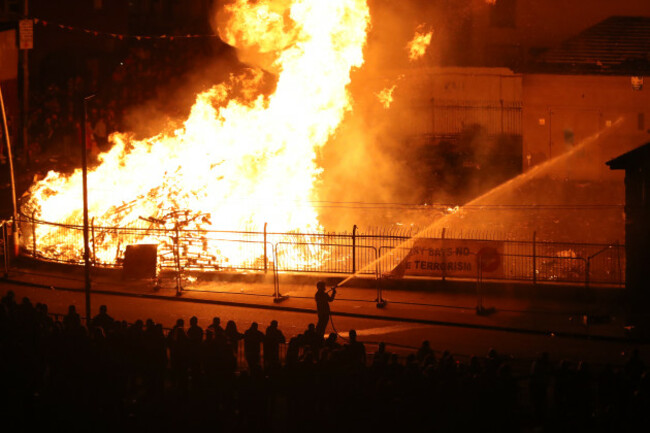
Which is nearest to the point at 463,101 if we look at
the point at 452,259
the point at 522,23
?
the point at 522,23

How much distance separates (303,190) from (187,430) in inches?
551

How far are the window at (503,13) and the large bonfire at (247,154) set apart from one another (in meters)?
7.98

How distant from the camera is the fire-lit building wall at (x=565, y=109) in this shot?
88.1 feet

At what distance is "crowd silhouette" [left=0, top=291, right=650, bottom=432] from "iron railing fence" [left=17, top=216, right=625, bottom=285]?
22.8 feet

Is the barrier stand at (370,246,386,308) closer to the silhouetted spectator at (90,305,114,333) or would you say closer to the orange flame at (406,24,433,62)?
the silhouetted spectator at (90,305,114,333)

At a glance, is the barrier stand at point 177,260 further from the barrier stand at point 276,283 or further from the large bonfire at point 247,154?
the barrier stand at point 276,283

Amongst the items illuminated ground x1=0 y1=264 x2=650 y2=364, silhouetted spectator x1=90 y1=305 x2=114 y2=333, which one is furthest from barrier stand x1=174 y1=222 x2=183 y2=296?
silhouetted spectator x1=90 y1=305 x2=114 y2=333

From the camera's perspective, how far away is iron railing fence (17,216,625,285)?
56.6ft

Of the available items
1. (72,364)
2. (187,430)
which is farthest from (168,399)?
(72,364)

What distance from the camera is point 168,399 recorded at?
9500 mm

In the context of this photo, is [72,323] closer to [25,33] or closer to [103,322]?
[103,322]

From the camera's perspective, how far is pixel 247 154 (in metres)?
21.9

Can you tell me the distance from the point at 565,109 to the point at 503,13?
481 centimetres

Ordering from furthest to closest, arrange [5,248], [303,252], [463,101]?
[463,101] → [5,248] → [303,252]
